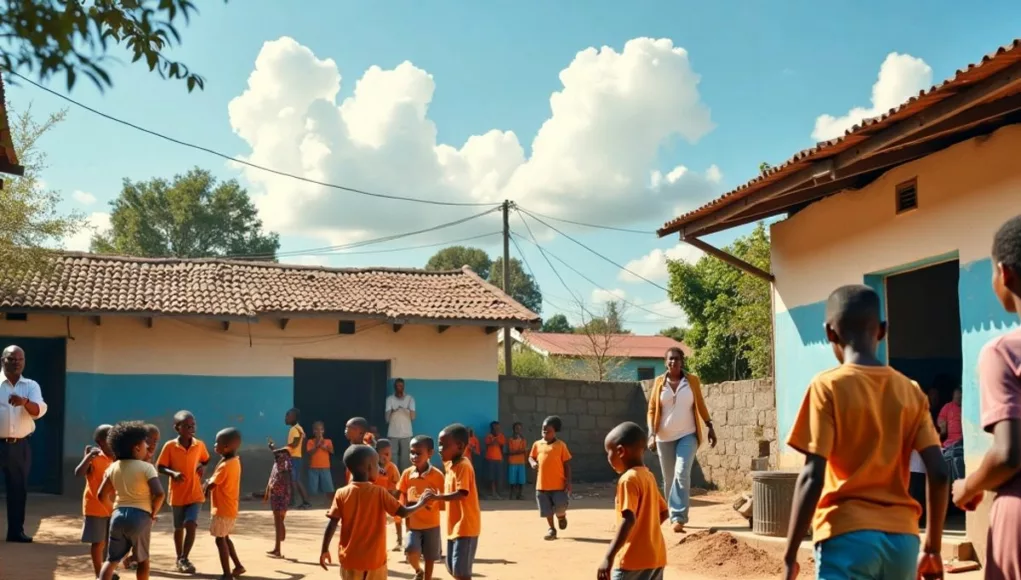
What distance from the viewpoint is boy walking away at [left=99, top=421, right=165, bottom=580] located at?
21.6 feet

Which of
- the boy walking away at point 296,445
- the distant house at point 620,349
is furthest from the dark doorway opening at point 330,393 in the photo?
the distant house at point 620,349

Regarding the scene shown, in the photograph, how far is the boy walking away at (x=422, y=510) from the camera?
7.20 m

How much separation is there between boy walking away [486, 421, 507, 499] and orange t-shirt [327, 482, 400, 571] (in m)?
11.1

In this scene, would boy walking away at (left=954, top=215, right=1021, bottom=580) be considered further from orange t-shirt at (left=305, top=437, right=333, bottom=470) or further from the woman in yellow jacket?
orange t-shirt at (left=305, top=437, right=333, bottom=470)

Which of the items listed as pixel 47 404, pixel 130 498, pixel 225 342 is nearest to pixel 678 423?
pixel 130 498

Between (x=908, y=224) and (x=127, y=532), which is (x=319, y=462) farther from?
(x=908, y=224)

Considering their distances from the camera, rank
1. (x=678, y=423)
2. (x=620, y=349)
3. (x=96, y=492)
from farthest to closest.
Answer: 1. (x=620, y=349)
2. (x=678, y=423)
3. (x=96, y=492)

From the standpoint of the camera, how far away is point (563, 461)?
10.9 metres

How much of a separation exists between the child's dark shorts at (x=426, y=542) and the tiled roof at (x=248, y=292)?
9077 millimetres

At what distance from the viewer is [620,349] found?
45.8 metres

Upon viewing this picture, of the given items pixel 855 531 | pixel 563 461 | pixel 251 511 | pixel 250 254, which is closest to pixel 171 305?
pixel 251 511

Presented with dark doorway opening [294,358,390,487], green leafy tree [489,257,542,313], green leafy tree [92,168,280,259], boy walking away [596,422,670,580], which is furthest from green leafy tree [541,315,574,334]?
boy walking away [596,422,670,580]

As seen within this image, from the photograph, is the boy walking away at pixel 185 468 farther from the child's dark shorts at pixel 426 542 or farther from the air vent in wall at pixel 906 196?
the air vent in wall at pixel 906 196

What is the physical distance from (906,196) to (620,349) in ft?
121
